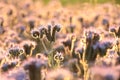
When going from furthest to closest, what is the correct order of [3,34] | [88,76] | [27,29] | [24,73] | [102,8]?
1. [102,8]
2. [27,29]
3. [3,34]
4. [88,76]
5. [24,73]

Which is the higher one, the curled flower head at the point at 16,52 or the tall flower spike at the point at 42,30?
the tall flower spike at the point at 42,30

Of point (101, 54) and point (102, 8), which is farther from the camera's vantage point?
point (102, 8)

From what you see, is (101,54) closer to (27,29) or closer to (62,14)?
(27,29)

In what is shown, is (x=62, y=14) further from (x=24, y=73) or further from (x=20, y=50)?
(x=24, y=73)

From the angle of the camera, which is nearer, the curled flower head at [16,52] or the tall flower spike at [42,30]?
the curled flower head at [16,52]

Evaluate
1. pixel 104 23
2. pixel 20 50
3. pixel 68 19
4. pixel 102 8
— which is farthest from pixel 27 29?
pixel 20 50

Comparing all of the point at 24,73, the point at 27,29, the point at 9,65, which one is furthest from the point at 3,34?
the point at 24,73

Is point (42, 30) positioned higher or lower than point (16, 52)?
higher

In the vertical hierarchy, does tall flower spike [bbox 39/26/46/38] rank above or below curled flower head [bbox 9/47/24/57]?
above

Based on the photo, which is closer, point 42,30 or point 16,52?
point 16,52

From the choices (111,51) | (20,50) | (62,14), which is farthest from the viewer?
(62,14)

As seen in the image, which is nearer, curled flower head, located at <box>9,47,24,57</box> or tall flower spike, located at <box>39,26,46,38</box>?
curled flower head, located at <box>9,47,24,57</box>
